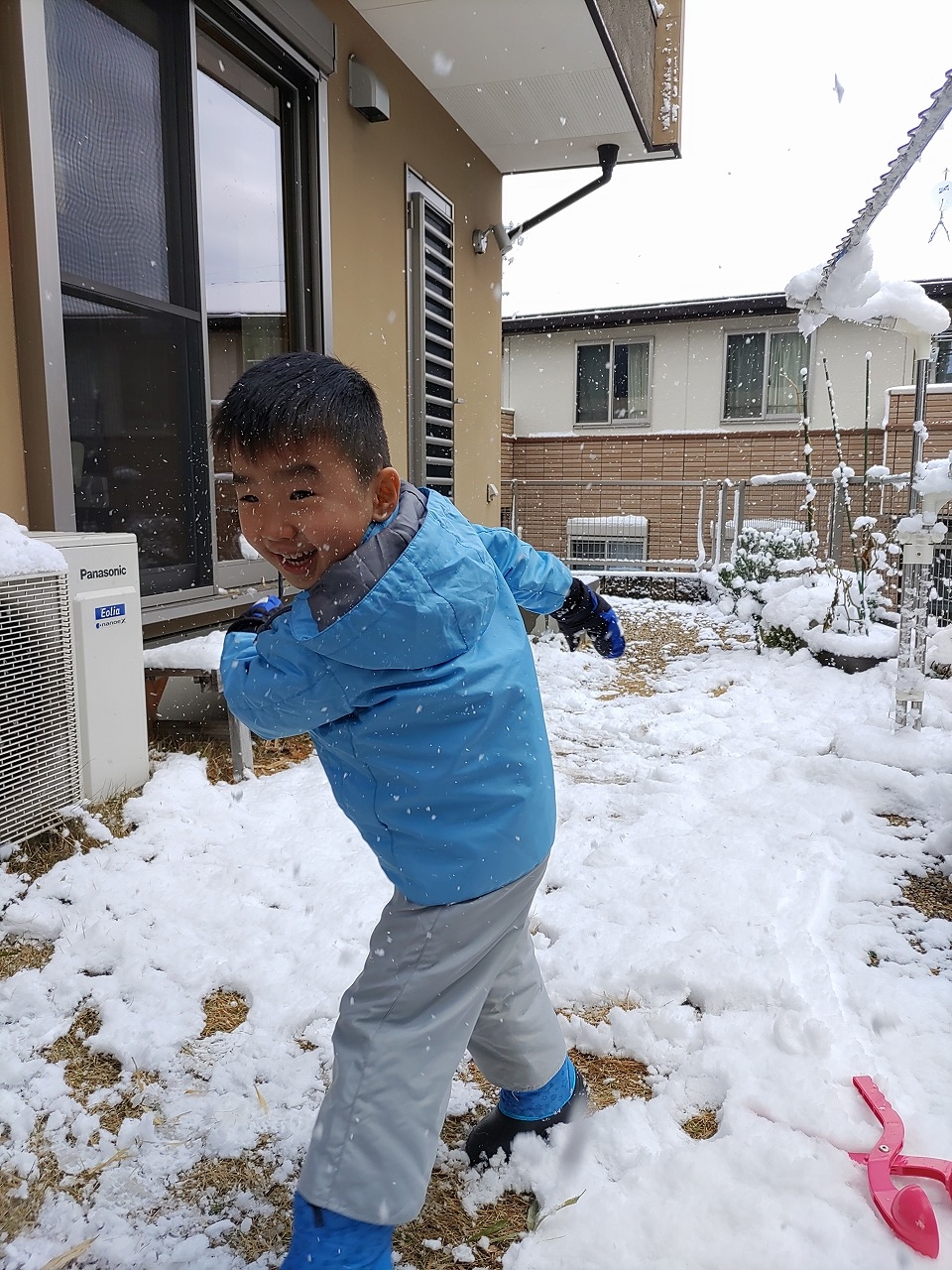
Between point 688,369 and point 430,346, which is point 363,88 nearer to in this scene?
point 430,346

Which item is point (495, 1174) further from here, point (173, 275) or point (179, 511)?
point (173, 275)

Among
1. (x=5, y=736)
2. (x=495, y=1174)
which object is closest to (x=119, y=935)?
(x=5, y=736)

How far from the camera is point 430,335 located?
580 centimetres

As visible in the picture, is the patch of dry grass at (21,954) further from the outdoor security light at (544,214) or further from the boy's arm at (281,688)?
the outdoor security light at (544,214)

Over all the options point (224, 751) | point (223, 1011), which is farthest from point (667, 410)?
point (223, 1011)

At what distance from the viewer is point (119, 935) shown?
217 centimetres

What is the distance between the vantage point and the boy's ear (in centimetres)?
122

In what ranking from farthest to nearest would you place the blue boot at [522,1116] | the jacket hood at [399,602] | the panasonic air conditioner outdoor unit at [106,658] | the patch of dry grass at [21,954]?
the panasonic air conditioner outdoor unit at [106,658] < the patch of dry grass at [21,954] < the blue boot at [522,1116] < the jacket hood at [399,602]

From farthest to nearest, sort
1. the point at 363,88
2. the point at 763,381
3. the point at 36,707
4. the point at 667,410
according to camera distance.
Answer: the point at 667,410 → the point at 763,381 → the point at 363,88 → the point at 36,707

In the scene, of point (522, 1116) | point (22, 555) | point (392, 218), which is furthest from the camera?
point (392, 218)

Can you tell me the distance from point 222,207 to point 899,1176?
426 cm

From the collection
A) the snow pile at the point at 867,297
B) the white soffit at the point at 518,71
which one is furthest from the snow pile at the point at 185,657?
the white soffit at the point at 518,71

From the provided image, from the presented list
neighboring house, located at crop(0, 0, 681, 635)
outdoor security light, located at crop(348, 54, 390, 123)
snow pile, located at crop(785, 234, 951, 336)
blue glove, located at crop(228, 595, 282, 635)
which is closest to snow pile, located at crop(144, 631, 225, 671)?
neighboring house, located at crop(0, 0, 681, 635)

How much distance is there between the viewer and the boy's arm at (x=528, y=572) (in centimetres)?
157
